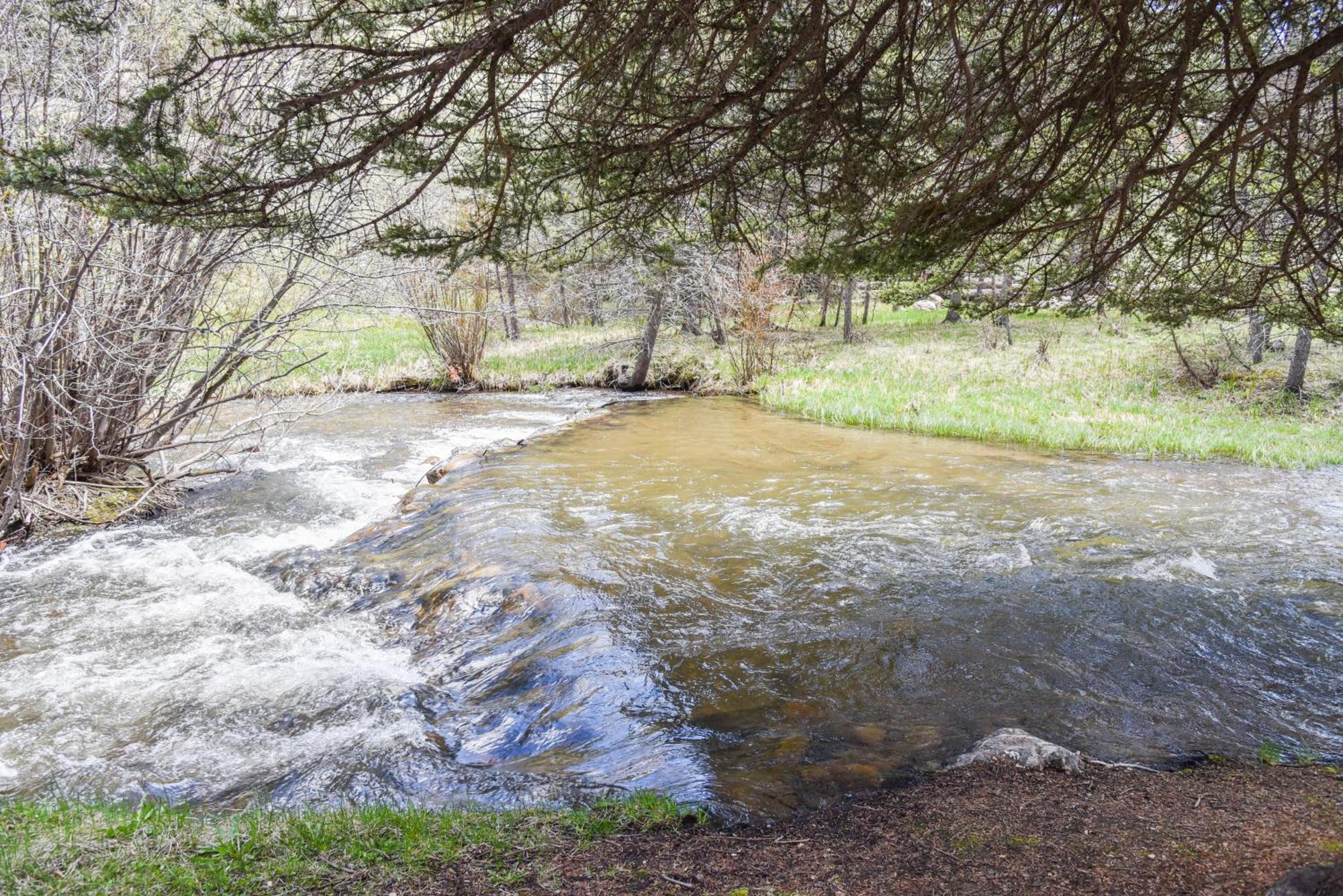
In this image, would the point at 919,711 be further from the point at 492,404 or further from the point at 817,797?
the point at 492,404

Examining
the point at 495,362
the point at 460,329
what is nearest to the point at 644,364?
the point at 495,362

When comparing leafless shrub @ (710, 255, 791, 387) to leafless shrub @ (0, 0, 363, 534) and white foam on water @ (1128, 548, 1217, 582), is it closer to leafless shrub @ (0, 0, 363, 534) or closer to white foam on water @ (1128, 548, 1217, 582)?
leafless shrub @ (0, 0, 363, 534)

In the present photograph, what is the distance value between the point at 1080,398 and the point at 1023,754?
520 inches

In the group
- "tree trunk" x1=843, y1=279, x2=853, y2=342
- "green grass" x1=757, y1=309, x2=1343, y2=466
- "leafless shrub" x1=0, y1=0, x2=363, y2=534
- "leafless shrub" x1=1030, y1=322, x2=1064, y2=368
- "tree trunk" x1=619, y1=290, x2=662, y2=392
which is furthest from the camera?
"tree trunk" x1=843, y1=279, x2=853, y2=342

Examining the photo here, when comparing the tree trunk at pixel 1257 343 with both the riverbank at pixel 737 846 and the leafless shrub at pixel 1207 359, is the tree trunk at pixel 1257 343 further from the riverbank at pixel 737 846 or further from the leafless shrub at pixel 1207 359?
the riverbank at pixel 737 846

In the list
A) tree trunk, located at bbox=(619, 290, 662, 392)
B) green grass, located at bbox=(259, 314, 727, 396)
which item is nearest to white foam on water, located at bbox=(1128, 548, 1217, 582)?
green grass, located at bbox=(259, 314, 727, 396)

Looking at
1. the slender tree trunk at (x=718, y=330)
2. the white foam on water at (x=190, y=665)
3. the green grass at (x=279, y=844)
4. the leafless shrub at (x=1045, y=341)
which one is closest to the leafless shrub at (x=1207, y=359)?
the leafless shrub at (x=1045, y=341)

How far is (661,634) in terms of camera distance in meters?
5.64

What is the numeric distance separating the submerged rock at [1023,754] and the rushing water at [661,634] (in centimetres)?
21

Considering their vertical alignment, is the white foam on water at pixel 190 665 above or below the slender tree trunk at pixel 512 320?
below

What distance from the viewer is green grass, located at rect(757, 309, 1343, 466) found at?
38.9 ft

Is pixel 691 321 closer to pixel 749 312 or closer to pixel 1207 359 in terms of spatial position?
pixel 749 312

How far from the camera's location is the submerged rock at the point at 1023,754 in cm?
379

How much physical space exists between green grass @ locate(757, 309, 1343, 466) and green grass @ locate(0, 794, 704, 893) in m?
9.96
